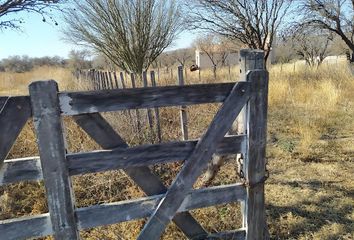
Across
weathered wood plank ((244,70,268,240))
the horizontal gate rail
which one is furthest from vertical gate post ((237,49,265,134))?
the horizontal gate rail

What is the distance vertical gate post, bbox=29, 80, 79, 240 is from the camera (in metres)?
1.95

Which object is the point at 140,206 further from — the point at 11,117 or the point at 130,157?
the point at 11,117

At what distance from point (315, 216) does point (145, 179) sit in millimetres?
2127

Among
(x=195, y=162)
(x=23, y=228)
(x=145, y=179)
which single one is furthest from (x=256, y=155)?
(x=23, y=228)

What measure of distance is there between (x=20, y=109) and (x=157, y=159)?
0.90 m

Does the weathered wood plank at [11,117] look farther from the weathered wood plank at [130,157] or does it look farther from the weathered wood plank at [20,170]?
the weathered wood plank at [130,157]

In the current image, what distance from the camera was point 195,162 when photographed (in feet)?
7.66

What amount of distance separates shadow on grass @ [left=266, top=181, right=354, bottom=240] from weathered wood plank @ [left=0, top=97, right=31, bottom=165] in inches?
97.6

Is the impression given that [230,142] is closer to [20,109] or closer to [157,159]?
[157,159]

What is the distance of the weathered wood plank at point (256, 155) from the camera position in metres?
2.39

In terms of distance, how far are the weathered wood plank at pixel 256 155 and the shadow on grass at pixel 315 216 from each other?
713 millimetres

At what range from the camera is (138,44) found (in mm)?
14531

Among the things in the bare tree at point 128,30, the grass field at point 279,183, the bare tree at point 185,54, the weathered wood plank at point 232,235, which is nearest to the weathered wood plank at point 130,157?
the weathered wood plank at point 232,235

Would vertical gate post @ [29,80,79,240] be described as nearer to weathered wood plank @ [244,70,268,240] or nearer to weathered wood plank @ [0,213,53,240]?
weathered wood plank @ [0,213,53,240]
